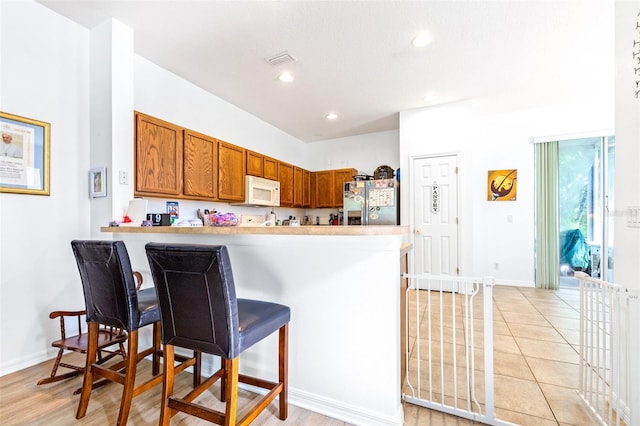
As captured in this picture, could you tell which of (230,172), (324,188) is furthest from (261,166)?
(324,188)

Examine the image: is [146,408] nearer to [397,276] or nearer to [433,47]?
[397,276]

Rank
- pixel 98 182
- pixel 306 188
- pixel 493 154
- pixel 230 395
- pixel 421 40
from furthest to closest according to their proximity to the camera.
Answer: pixel 306 188 → pixel 493 154 → pixel 421 40 → pixel 98 182 → pixel 230 395

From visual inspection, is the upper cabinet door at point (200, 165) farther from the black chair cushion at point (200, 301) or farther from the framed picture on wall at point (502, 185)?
the framed picture on wall at point (502, 185)

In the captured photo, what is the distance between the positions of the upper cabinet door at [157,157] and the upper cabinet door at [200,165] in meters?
0.10

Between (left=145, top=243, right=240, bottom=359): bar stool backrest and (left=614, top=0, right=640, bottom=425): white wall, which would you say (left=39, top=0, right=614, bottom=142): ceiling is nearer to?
(left=614, top=0, right=640, bottom=425): white wall

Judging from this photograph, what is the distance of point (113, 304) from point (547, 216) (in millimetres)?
5424

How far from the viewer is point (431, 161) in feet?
13.7

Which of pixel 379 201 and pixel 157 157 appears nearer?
pixel 157 157

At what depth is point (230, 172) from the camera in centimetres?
369

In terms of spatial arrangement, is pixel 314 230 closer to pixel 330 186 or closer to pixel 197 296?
pixel 197 296

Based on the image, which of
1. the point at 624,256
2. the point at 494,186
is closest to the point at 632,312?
the point at 624,256

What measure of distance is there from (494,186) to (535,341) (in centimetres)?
277

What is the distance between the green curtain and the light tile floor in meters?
0.69

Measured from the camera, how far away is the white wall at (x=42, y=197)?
2033 mm
